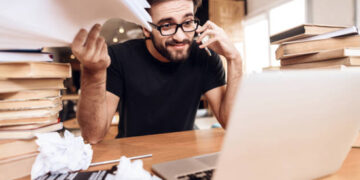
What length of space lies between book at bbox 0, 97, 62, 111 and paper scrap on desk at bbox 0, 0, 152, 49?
0.15 metres

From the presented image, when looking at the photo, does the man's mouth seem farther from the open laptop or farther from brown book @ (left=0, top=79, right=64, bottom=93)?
the open laptop

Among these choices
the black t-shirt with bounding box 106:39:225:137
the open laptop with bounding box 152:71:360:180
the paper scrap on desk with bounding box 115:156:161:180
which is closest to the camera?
the open laptop with bounding box 152:71:360:180

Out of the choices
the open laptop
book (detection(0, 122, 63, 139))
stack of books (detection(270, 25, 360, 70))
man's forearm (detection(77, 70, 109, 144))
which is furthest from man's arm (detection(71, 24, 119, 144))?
stack of books (detection(270, 25, 360, 70))

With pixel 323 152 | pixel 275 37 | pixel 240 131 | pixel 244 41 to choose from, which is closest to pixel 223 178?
pixel 240 131

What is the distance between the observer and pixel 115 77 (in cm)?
113

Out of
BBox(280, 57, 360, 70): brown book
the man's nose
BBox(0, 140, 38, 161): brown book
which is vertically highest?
the man's nose

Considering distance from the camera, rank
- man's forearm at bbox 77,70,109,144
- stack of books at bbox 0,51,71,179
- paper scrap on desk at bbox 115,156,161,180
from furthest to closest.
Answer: man's forearm at bbox 77,70,109,144
stack of books at bbox 0,51,71,179
paper scrap on desk at bbox 115,156,161,180

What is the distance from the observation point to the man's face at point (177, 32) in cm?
107

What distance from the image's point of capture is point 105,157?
63 centimetres

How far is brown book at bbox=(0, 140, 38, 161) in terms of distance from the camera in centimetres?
50

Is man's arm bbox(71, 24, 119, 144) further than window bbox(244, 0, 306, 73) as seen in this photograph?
No

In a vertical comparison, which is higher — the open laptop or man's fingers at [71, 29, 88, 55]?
man's fingers at [71, 29, 88, 55]

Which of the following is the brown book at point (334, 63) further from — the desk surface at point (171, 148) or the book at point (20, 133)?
the book at point (20, 133)

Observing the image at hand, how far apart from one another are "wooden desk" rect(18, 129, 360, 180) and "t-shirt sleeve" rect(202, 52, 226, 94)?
0.40 meters
